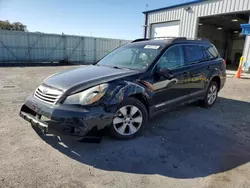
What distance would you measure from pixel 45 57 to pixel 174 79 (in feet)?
54.3

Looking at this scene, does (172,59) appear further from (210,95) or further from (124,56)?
(210,95)

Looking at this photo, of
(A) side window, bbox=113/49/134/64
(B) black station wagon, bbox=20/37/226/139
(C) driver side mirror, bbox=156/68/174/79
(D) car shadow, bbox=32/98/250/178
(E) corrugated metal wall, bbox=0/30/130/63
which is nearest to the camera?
(D) car shadow, bbox=32/98/250/178

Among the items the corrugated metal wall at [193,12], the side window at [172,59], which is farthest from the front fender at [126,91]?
the corrugated metal wall at [193,12]

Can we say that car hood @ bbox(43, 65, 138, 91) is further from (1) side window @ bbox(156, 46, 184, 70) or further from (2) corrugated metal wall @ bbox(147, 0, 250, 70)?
(2) corrugated metal wall @ bbox(147, 0, 250, 70)

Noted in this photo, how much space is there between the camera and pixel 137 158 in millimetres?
2820

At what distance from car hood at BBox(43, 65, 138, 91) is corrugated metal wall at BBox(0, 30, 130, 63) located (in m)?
15.7

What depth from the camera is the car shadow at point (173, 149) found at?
264cm

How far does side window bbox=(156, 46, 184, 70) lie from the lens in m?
3.72

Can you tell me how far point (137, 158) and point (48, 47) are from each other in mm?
17521

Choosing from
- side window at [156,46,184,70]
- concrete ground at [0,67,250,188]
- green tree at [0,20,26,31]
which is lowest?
concrete ground at [0,67,250,188]

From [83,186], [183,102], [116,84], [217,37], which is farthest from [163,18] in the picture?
[83,186]

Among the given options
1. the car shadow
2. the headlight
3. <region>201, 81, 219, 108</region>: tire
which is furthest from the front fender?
<region>201, 81, 219, 108</region>: tire

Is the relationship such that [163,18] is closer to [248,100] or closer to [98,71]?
[248,100]

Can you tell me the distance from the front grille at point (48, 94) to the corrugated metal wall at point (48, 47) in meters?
15.7
